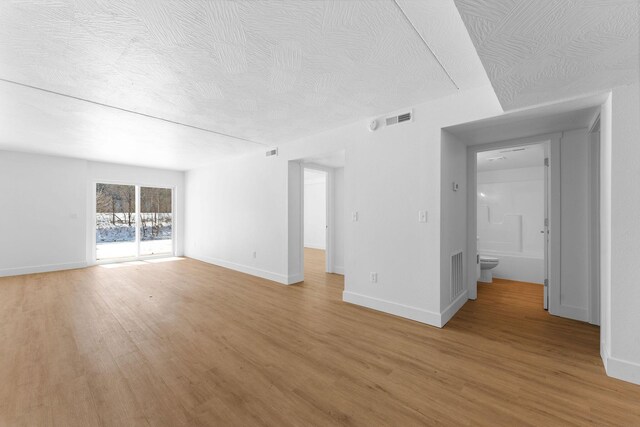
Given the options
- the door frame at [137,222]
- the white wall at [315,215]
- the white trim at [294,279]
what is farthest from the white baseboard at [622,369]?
the door frame at [137,222]

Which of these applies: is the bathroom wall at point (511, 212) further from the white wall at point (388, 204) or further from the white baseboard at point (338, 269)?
the white wall at point (388, 204)

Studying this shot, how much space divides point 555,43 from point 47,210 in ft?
27.4

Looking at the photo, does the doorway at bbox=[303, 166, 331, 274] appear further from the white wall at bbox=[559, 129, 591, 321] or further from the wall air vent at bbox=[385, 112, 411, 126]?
the white wall at bbox=[559, 129, 591, 321]

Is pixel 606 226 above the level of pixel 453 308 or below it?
above

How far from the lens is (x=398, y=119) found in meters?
3.09

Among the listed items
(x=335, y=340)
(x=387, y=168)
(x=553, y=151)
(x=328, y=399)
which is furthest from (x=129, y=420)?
(x=553, y=151)

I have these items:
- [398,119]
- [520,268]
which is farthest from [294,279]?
[520,268]

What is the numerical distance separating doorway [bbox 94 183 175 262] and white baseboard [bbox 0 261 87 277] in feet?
1.59

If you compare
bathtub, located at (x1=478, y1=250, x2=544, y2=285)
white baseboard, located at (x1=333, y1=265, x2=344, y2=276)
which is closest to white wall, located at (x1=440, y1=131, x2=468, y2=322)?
bathtub, located at (x1=478, y1=250, x2=544, y2=285)

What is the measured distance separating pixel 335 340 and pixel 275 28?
8.66ft

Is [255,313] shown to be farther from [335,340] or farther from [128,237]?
[128,237]

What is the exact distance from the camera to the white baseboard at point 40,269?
511 centimetres

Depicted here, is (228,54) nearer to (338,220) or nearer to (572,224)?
(338,220)

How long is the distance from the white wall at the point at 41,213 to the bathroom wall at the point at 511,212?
9.22m
